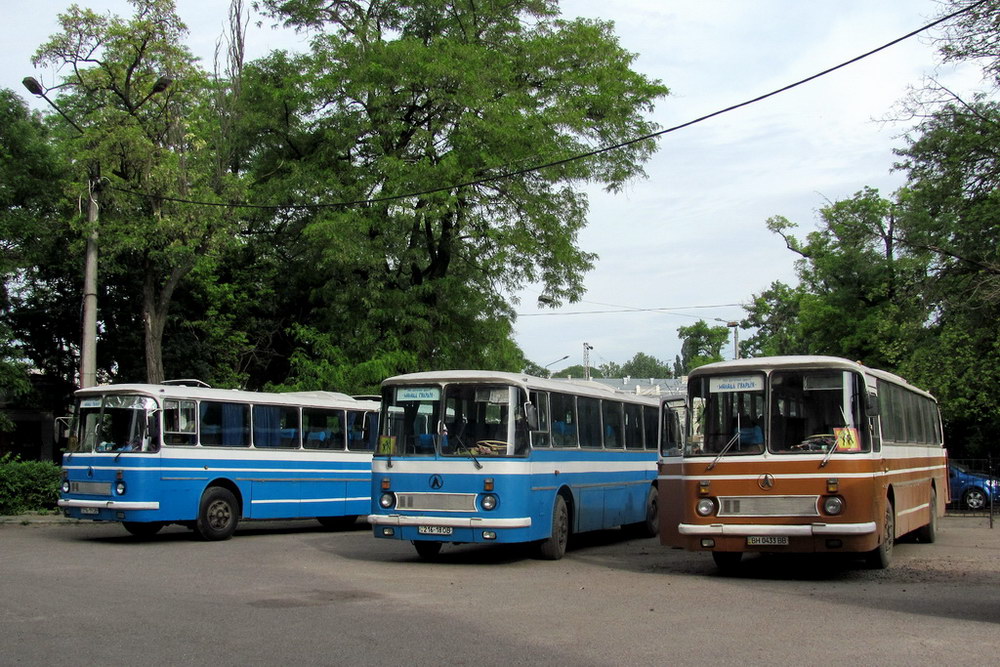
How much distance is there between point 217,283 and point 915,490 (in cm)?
2332

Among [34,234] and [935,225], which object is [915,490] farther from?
[34,234]

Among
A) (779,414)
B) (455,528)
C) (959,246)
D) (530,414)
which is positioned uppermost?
(959,246)

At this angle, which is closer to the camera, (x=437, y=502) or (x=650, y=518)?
(x=437, y=502)

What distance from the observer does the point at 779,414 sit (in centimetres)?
1306

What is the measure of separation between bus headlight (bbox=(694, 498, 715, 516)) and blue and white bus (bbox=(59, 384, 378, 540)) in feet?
30.7

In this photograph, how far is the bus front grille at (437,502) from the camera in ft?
48.4

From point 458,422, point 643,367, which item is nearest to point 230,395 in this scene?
point 458,422

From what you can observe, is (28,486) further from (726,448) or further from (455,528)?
(726,448)

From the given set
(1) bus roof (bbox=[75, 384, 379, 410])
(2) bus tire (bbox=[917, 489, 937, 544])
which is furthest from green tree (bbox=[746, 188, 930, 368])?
(1) bus roof (bbox=[75, 384, 379, 410])

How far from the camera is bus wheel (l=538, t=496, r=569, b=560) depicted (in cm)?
1587

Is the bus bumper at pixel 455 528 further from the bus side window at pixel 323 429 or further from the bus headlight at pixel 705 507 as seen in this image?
the bus side window at pixel 323 429

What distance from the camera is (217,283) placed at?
33.5 m

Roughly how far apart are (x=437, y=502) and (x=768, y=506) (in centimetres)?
462

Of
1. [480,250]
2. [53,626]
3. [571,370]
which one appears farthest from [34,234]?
[571,370]
